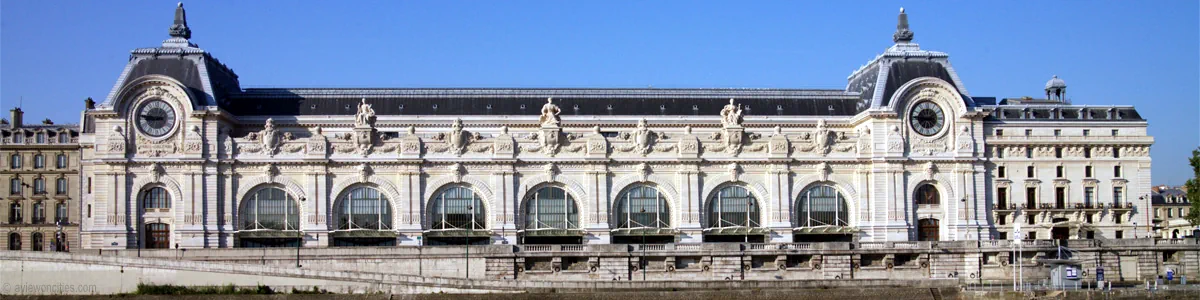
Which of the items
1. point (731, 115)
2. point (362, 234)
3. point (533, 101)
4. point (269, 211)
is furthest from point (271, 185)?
point (731, 115)

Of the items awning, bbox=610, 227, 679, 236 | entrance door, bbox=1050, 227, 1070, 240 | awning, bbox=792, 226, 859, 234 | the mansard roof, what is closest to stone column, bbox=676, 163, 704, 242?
awning, bbox=610, 227, 679, 236

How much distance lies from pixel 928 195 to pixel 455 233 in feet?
101

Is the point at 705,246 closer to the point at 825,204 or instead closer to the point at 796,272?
the point at 796,272

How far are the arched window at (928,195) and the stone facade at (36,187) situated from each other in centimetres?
5821

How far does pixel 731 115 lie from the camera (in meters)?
84.3

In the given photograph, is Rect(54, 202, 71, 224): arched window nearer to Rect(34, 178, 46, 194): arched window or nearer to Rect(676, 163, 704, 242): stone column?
Rect(34, 178, 46, 194): arched window

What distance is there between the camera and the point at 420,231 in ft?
266

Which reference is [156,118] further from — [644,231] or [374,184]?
[644,231]

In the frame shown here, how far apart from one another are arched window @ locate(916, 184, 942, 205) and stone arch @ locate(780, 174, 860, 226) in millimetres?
4422

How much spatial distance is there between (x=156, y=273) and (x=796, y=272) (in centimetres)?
3408

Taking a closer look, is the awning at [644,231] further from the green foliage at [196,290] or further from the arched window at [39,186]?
the arched window at [39,186]

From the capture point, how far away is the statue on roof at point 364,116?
8238 centimetres

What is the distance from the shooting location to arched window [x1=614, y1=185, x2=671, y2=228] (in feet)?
274

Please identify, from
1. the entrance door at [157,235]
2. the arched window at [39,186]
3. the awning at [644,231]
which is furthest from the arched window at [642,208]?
the arched window at [39,186]
